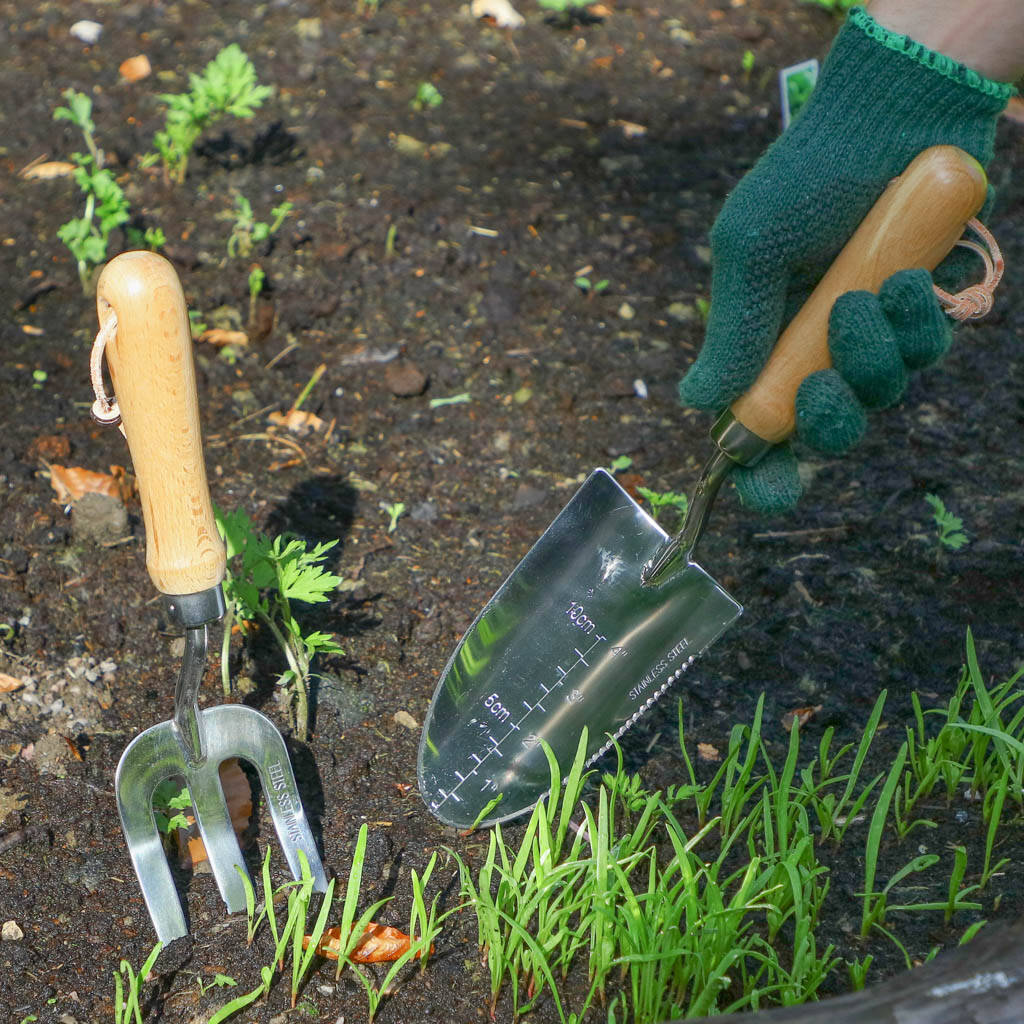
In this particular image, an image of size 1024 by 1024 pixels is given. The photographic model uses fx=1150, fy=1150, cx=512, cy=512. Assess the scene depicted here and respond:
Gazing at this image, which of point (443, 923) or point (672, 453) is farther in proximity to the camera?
point (672, 453)

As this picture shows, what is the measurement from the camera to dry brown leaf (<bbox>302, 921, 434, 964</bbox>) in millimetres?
1592

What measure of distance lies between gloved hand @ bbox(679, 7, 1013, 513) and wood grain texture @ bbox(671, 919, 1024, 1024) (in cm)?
74

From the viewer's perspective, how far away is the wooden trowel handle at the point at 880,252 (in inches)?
58.3

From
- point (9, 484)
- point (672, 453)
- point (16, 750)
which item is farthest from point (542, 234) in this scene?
point (16, 750)

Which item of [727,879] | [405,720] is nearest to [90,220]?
[405,720]

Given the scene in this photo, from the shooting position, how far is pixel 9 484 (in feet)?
7.38

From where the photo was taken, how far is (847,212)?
1612mm

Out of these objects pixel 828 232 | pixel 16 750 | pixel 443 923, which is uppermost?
pixel 828 232

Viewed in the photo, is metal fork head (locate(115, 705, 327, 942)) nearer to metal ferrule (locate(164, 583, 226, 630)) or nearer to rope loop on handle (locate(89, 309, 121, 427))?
metal ferrule (locate(164, 583, 226, 630))

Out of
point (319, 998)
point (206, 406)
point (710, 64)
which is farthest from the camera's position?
point (710, 64)

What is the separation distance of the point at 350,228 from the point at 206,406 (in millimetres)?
721

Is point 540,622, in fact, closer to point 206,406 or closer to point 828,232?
point 828,232

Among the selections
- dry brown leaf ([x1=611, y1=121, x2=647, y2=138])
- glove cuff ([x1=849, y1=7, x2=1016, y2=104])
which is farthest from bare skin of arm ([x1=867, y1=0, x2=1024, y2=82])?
dry brown leaf ([x1=611, y1=121, x2=647, y2=138])

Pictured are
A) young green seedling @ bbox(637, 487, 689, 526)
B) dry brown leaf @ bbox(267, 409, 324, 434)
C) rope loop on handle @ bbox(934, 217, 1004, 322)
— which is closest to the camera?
rope loop on handle @ bbox(934, 217, 1004, 322)
